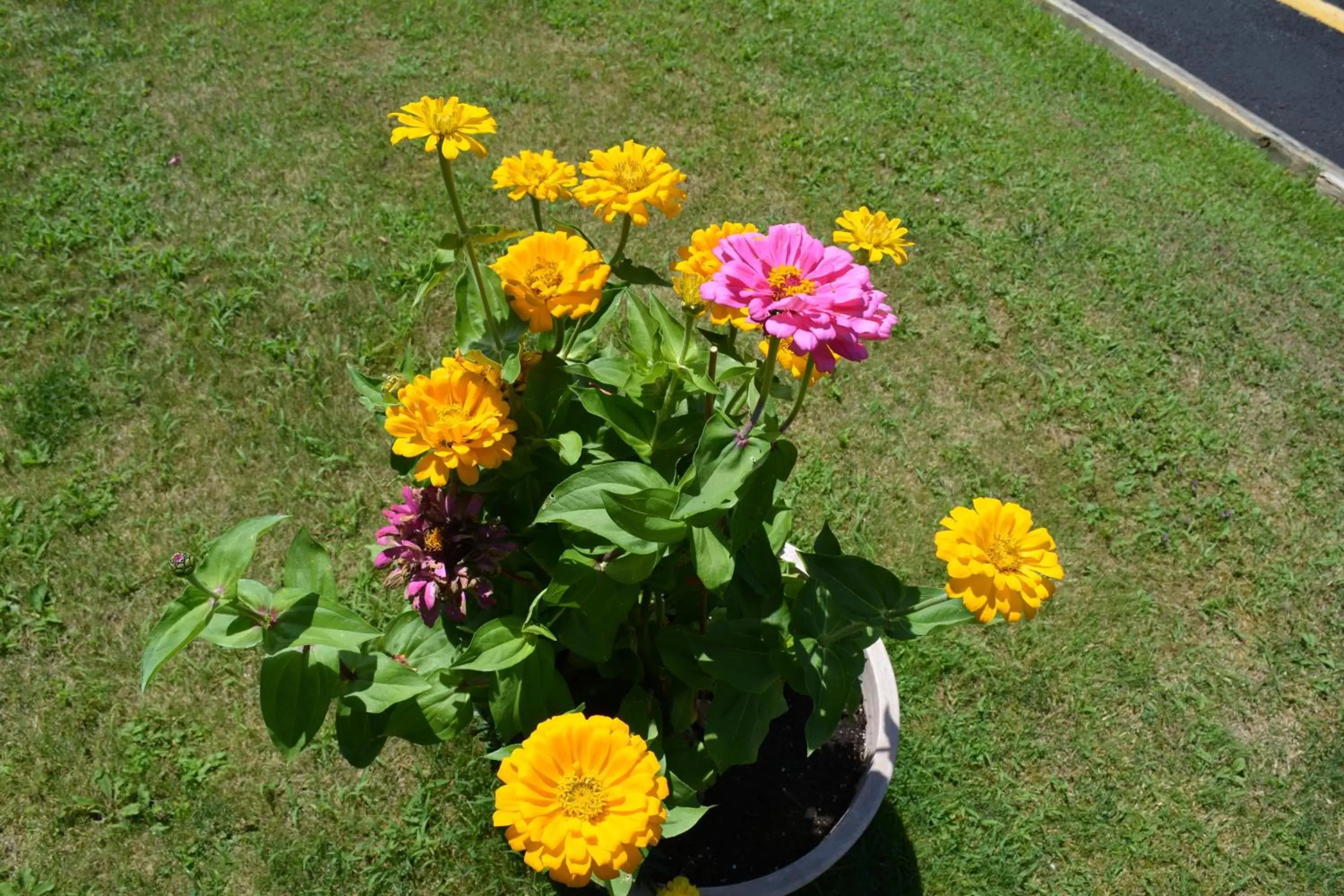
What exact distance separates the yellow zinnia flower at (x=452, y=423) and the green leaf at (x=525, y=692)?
383mm

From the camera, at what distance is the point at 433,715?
5.98 ft

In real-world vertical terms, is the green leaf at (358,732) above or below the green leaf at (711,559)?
below

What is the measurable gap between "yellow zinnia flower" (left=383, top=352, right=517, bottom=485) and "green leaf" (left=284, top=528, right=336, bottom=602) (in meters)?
0.30

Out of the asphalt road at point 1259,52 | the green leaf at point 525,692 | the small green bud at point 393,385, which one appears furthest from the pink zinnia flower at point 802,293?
the asphalt road at point 1259,52

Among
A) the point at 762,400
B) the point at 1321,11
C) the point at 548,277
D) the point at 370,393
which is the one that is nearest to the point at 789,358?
the point at 762,400

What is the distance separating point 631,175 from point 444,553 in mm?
766

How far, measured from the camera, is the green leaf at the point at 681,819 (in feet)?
5.81

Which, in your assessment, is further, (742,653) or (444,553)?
(742,653)

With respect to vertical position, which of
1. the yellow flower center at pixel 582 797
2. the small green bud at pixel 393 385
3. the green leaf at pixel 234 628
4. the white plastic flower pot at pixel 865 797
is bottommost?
the white plastic flower pot at pixel 865 797

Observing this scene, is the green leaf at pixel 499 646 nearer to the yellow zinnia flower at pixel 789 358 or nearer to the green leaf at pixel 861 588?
the green leaf at pixel 861 588

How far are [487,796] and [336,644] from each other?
123 cm

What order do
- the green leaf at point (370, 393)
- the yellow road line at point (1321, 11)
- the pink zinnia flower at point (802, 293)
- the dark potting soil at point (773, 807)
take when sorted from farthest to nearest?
the yellow road line at point (1321, 11) < the dark potting soil at point (773, 807) < the green leaf at point (370, 393) < the pink zinnia flower at point (802, 293)

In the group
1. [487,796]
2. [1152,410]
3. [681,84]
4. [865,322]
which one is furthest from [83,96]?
[1152,410]

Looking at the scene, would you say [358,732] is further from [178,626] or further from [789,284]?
[789,284]
